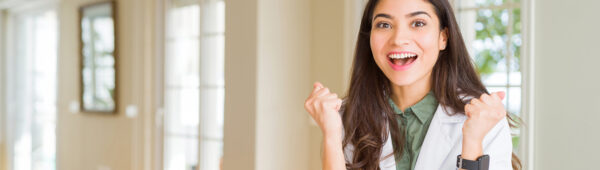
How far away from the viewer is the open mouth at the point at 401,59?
3.79 feet

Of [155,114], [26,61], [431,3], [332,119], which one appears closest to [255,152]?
[332,119]

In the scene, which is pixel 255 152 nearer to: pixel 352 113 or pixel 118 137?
pixel 352 113

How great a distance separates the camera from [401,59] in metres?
1.18

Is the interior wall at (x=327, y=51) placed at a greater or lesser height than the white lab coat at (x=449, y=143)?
greater

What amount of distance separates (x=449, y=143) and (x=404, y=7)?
35 centimetres

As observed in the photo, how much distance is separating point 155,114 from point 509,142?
3.25 metres

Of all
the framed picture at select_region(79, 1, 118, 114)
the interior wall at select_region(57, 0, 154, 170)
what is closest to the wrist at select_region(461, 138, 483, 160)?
the interior wall at select_region(57, 0, 154, 170)

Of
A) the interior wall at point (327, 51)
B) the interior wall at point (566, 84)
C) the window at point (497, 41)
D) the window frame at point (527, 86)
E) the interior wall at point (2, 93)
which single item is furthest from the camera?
the interior wall at point (2, 93)

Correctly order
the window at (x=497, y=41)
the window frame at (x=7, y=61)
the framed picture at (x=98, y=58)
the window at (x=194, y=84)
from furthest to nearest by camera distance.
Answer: the window frame at (x=7, y=61), the framed picture at (x=98, y=58), the window at (x=194, y=84), the window at (x=497, y=41)

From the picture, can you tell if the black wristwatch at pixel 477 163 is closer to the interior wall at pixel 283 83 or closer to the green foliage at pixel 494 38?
the green foliage at pixel 494 38

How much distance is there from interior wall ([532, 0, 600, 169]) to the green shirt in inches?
40.4

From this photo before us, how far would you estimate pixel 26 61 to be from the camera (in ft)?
19.1

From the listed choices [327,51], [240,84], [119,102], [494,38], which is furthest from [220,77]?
[494,38]

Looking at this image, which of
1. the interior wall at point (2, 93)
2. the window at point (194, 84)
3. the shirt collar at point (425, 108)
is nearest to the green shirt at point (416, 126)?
the shirt collar at point (425, 108)
